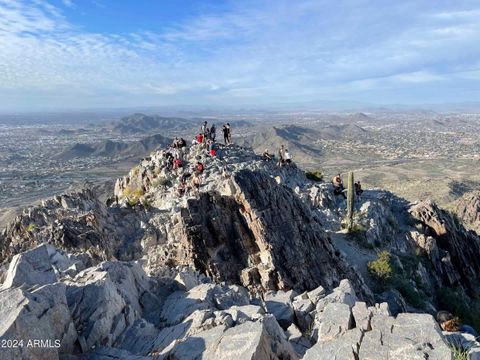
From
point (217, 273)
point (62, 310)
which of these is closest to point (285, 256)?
point (217, 273)

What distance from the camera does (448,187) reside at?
113438 mm

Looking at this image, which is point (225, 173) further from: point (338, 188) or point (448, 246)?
point (448, 246)

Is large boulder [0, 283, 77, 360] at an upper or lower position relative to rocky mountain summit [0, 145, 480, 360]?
upper

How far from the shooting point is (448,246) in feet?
128

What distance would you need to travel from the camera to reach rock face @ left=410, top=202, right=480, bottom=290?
119 ft

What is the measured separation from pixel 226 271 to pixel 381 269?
41.3 ft

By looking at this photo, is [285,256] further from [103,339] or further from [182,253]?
[103,339]

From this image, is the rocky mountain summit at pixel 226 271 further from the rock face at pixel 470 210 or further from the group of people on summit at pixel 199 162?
the rock face at pixel 470 210

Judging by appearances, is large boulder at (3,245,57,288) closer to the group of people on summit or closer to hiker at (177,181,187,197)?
hiker at (177,181,187,197)

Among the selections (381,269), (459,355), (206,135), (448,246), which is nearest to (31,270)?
(459,355)

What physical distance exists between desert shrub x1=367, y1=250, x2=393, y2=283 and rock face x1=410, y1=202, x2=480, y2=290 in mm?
7540

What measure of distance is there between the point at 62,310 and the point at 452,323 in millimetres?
18246

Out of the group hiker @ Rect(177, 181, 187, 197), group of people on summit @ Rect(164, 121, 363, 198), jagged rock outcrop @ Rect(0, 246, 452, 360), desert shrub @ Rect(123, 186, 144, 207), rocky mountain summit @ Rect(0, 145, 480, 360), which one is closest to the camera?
jagged rock outcrop @ Rect(0, 246, 452, 360)

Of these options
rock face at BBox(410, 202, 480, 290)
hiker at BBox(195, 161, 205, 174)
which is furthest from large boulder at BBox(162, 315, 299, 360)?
rock face at BBox(410, 202, 480, 290)
